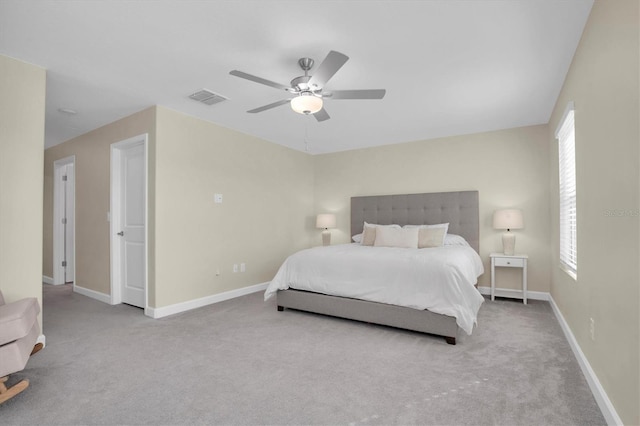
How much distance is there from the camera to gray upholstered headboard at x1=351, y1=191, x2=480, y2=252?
473cm

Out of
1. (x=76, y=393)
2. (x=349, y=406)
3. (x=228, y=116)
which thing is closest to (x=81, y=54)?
(x=228, y=116)

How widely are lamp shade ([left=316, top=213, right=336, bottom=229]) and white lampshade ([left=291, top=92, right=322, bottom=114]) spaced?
324 centimetres

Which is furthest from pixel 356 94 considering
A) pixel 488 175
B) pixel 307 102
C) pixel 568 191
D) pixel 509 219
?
pixel 488 175

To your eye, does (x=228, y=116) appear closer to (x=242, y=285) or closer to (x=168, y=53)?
(x=168, y=53)

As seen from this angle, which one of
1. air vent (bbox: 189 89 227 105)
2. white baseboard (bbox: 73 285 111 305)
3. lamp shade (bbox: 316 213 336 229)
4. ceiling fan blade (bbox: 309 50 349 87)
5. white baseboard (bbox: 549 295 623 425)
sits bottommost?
white baseboard (bbox: 73 285 111 305)

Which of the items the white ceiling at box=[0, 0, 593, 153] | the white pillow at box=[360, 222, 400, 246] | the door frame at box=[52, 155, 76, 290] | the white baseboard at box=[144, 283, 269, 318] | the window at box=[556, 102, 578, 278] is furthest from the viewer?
the door frame at box=[52, 155, 76, 290]

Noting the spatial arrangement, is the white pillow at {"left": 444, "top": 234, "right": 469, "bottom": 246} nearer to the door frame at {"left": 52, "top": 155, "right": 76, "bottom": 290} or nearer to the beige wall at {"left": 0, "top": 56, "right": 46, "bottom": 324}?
the beige wall at {"left": 0, "top": 56, "right": 46, "bottom": 324}

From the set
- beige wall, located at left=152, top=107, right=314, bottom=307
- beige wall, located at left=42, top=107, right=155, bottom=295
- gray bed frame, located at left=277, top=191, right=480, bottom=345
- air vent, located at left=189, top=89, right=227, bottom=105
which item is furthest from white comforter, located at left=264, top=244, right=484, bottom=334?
beige wall, located at left=42, top=107, right=155, bottom=295

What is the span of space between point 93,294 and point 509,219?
5774 mm

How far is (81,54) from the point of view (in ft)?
8.27

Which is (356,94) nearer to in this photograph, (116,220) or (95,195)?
(116,220)

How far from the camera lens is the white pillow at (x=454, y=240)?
176 inches

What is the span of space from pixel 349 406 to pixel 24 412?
6.18 ft

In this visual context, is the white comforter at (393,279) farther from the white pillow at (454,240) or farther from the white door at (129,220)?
the white door at (129,220)
